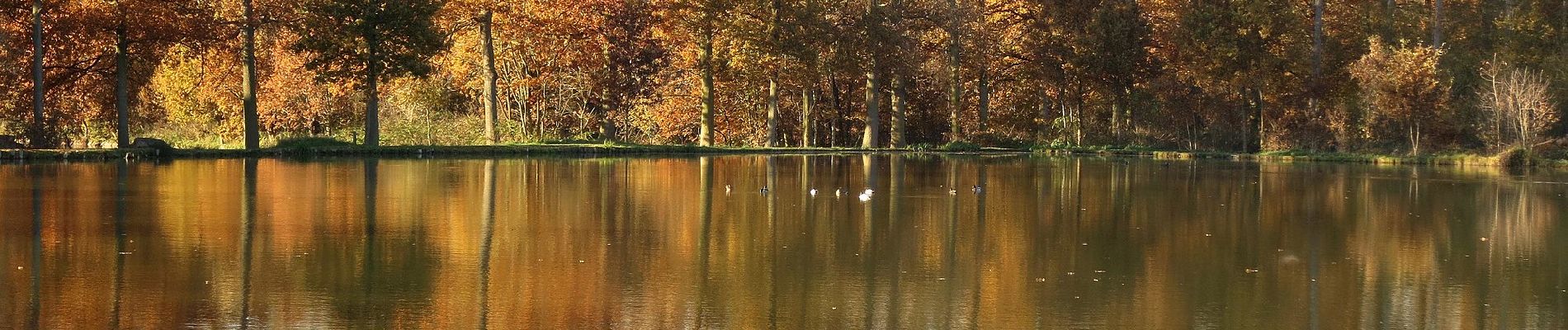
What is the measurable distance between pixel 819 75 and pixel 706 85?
363 centimetres

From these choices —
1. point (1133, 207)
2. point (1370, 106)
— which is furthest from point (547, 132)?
point (1133, 207)

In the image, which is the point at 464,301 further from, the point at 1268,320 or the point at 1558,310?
the point at 1558,310

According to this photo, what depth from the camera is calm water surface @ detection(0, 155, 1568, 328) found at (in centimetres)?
1211

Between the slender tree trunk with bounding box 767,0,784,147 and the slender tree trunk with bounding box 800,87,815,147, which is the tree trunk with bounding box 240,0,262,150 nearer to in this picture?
the slender tree trunk with bounding box 767,0,784,147

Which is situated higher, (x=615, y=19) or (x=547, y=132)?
(x=615, y=19)

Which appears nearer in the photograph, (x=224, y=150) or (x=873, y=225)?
(x=873, y=225)

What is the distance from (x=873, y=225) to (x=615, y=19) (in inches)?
1483

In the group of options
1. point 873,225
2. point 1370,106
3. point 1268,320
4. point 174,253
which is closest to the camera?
point 1268,320

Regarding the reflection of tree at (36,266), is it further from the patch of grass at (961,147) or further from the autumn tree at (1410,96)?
the autumn tree at (1410,96)

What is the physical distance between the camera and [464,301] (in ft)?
41.0

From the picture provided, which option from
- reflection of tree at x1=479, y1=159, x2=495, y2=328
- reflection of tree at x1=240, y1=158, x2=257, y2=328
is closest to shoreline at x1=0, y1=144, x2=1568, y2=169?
reflection of tree at x1=240, y1=158, x2=257, y2=328

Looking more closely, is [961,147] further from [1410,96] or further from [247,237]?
[247,237]

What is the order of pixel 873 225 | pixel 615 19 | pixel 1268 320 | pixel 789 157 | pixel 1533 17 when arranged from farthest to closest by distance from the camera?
pixel 1533 17 < pixel 615 19 < pixel 789 157 < pixel 873 225 < pixel 1268 320

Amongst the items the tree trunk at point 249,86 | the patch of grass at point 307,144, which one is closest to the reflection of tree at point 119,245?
the patch of grass at point 307,144
